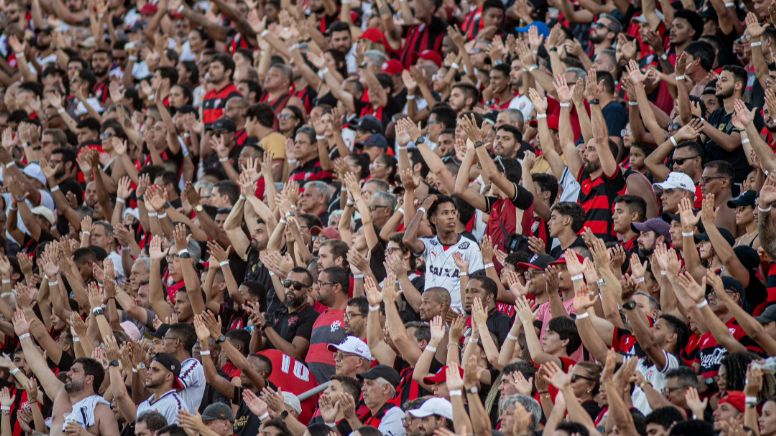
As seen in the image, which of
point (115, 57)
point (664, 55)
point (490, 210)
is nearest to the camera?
point (490, 210)

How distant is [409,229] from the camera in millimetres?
10906

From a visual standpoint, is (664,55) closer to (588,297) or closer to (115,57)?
(588,297)

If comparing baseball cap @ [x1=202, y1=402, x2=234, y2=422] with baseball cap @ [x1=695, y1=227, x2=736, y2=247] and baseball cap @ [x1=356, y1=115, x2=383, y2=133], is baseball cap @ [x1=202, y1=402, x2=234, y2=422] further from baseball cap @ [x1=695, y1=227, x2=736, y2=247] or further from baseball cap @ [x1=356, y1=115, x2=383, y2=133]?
baseball cap @ [x1=356, y1=115, x2=383, y2=133]

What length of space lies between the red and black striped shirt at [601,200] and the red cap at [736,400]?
3.02m

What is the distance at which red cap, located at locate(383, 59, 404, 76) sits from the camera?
1498 cm

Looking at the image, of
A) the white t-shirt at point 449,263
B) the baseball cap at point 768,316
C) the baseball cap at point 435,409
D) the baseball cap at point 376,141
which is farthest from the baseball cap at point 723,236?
the baseball cap at point 376,141

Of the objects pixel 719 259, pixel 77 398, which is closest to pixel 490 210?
pixel 719 259

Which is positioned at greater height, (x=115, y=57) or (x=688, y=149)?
(x=688, y=149)

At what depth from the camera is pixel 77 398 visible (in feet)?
34.8

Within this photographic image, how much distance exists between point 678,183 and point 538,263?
1266 millimetres

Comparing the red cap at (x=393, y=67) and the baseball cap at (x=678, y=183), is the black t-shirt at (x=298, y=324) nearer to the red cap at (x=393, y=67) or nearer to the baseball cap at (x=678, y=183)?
the baseball cap at (x=678, y=183)

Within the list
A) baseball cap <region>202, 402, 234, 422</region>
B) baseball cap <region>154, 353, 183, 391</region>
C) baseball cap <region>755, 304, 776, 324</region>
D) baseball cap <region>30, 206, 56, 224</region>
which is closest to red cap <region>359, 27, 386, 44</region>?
baseball cap <region>30, 206, 56, 224</region>

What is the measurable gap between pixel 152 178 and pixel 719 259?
6.85 meters

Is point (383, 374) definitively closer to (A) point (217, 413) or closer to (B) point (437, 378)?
(B) point (437, 378)
